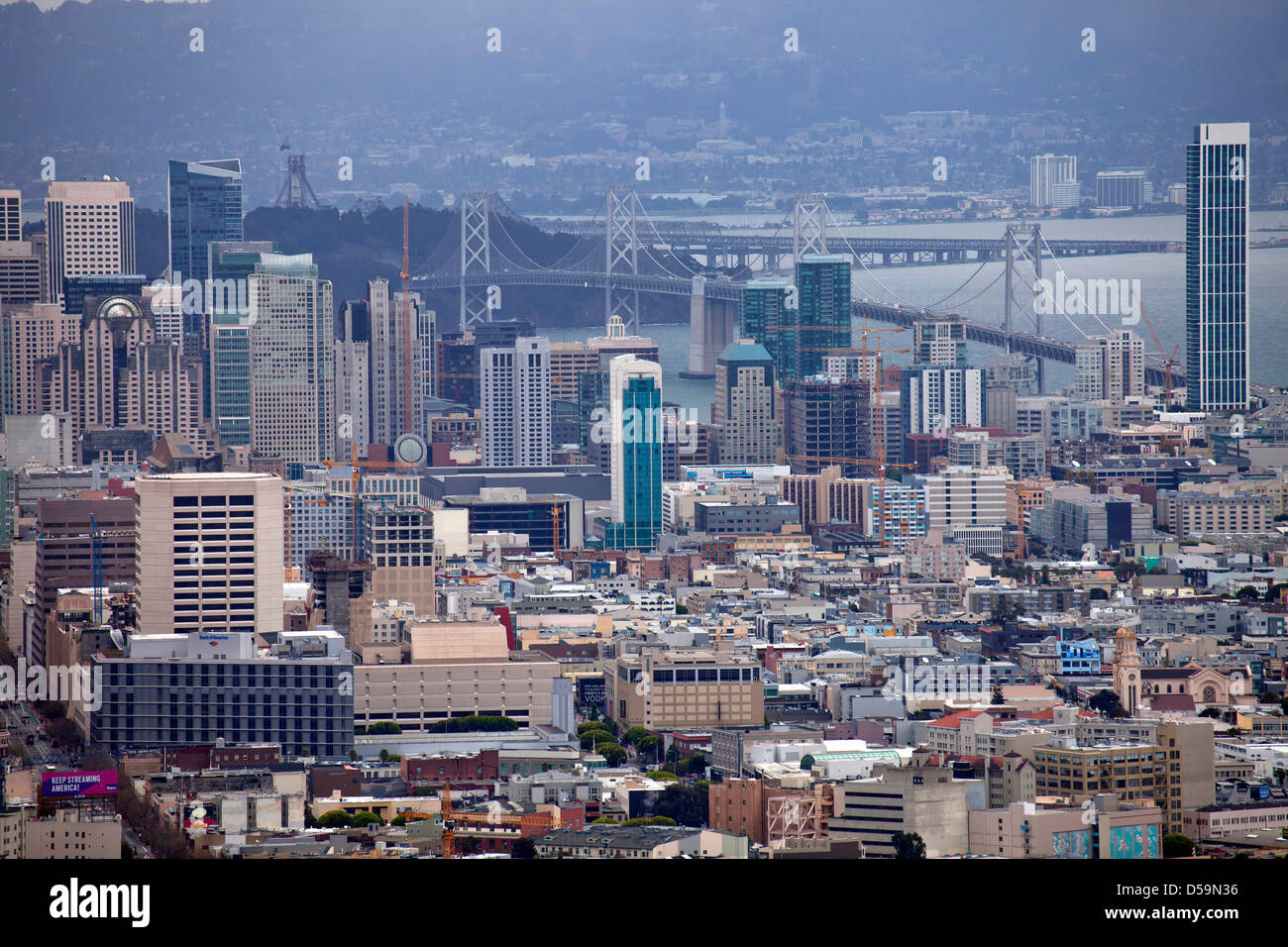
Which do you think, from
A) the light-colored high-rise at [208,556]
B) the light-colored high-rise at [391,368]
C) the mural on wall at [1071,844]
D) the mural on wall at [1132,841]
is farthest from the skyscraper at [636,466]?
the mural on wall at [1071,844]

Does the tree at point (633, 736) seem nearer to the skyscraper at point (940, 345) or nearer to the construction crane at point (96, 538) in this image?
the construction crane at point (96, 538)

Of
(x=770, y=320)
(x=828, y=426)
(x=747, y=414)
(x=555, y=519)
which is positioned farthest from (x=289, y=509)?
(x=770, y=320)

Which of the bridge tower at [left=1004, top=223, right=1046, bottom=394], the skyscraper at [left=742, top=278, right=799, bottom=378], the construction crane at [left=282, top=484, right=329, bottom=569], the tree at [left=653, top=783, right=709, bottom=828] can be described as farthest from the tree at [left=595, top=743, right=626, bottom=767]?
the bridge tower at [left=1004, top=223, right=1046, bottom=394]

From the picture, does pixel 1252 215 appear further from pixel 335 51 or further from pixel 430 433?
pixel 335 51

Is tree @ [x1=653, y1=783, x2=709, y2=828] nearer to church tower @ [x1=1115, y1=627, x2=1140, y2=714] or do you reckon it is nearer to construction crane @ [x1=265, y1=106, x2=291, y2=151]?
church tower @ [x1=1115, y1=627, x2=1140, y2=714]

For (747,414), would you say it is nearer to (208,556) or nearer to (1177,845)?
(208,556)

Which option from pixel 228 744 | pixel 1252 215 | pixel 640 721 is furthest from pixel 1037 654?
pixel 1252 215

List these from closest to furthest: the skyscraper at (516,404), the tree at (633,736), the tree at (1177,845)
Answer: the tree at (1177,845) → the tree at (633,736) → the skyscraper at (516,404)
